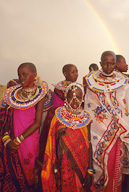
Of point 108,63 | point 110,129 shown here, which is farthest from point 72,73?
point 110,129

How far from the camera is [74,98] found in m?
2.09

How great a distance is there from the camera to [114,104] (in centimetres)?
249

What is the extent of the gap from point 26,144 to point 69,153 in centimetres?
65

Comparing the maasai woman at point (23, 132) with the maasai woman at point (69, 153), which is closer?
the maasai woman at point (69, 153)

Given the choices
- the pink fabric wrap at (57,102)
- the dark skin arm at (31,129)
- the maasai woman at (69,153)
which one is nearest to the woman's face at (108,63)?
the maasai woman at (69,153)

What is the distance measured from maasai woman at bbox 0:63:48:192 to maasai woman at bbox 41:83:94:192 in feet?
1.10

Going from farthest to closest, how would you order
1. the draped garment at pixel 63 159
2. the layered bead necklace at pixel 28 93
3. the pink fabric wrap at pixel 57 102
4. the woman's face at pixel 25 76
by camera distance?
the pink fabric wrap at pixel 57 102
the layered bead necklace at pixel 28 93
the woman's face at pixel 25 76
the draped garment at pixel 63 159

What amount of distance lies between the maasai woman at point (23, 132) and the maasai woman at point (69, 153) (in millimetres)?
335

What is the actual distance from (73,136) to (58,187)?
709 millimetres

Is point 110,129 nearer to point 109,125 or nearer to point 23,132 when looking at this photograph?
point 109,125

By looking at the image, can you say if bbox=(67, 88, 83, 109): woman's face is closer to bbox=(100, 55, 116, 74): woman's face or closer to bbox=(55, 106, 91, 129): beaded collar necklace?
bbox=(55, 106, 91, 129): beaded collar necklace

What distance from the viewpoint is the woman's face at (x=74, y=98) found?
209 cm

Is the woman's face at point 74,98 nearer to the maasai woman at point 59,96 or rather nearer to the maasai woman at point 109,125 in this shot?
the maasai woman at point 109,125

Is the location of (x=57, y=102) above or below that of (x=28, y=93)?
below
